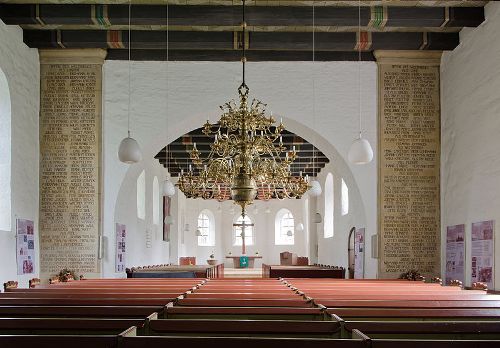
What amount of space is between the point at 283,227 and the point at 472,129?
2045 centimetres

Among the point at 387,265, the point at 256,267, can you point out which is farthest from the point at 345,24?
the point at 256,267

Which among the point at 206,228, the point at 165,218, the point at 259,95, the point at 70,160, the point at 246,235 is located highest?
the point at 259,95

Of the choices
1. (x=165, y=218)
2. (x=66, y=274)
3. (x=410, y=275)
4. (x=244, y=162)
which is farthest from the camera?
(x=165, y=218)

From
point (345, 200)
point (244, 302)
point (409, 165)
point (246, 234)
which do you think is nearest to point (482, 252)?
point (409, 165)

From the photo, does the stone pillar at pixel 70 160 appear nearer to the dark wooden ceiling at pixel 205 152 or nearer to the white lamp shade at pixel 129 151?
the white lamp shade at pixel 129 151

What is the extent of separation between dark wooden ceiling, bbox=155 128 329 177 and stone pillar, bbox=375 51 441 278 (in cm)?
405

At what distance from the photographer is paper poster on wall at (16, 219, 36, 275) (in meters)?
10.1

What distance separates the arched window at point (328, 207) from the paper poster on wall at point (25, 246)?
34.8ft

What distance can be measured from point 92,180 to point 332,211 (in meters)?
9.95

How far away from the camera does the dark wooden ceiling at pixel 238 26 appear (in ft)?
31.7

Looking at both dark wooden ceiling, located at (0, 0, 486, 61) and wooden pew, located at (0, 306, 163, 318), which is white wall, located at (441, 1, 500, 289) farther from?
wooden pew, located at (0, 306, 163, 318)

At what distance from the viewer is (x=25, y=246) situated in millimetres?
10430

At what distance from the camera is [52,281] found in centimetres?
822

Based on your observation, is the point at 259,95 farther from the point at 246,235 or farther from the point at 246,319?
the point at 246,235
